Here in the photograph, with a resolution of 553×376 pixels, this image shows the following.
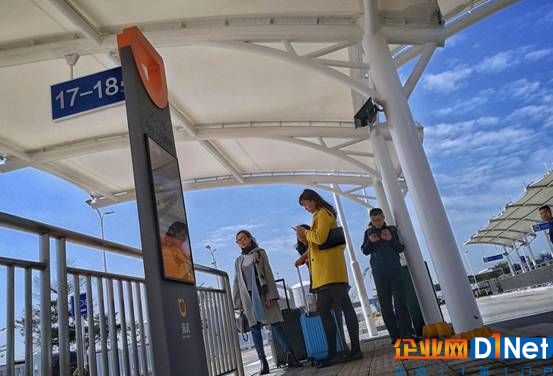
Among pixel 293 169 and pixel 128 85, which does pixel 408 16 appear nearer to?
pixel 128 85

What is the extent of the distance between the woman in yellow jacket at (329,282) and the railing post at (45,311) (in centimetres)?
292

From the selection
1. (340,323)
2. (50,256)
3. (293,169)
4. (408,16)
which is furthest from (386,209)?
(50,256)

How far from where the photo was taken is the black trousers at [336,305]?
478 centimetres

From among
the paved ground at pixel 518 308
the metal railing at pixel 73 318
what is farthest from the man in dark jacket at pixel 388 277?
the metal railing at pixel 73 318

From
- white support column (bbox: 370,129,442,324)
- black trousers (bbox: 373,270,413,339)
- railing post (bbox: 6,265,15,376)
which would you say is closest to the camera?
railing post (bbox: 6,265,15,376)

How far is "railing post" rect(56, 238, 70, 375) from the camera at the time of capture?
7.47 feet

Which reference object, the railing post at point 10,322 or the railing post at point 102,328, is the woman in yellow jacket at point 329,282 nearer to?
the railing post at point 102,328

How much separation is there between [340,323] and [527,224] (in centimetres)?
2922

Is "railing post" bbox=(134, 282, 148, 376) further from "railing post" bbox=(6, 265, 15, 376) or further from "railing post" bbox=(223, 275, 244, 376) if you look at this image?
"railing post" bbox=(223, 275, 244, 376)

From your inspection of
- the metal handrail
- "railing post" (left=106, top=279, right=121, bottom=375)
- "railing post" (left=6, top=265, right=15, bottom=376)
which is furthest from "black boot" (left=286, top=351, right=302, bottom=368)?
"railing post" (left=6, top=265, right=15, bottom=376)

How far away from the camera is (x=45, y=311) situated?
2.25 meters

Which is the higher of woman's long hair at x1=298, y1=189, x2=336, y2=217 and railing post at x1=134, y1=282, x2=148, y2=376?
woman's long hair at x1=298, y1=189, x2=336, y2=217

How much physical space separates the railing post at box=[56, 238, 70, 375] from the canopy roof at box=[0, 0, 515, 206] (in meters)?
3.69

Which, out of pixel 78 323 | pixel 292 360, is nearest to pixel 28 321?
pixel 78 323
